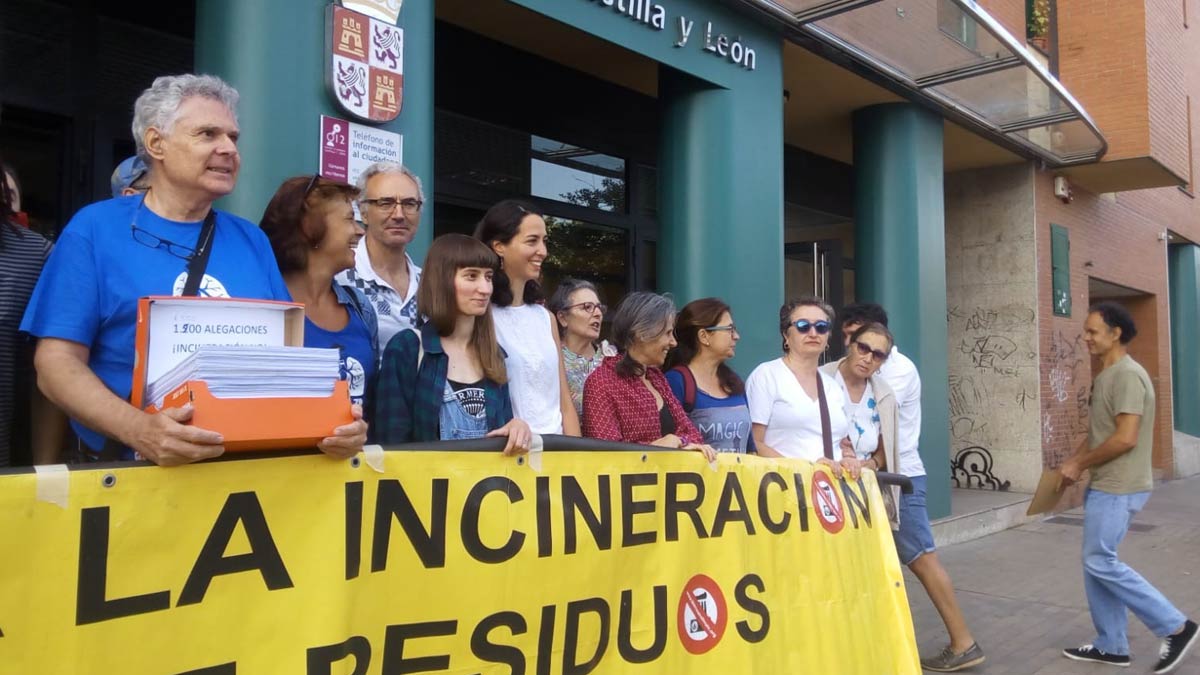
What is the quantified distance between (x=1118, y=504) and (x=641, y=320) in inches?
127

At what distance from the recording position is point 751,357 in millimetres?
6586

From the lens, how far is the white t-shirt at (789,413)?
4.12 m

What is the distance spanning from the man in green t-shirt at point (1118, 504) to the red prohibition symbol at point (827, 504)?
234 cm

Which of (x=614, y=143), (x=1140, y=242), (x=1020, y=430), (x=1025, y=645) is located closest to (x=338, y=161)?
(x=614, y=143)

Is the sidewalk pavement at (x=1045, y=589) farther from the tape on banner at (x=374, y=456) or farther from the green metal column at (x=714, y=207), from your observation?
the tape on banner at (x=374, y=456)

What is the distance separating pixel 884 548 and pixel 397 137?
9.45ft

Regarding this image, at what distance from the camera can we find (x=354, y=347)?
2.78 m

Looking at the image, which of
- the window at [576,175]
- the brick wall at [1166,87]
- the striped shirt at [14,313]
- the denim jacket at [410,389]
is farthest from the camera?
the brick wall at [1166,87]

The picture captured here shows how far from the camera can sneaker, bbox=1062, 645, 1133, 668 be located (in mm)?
5105

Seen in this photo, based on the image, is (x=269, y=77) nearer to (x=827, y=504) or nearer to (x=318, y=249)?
(x=318, y=249)

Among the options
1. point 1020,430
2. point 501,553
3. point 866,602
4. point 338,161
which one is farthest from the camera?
point 1020,430

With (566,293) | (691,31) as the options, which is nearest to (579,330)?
(566,293)

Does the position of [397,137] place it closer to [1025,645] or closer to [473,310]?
[473,310]

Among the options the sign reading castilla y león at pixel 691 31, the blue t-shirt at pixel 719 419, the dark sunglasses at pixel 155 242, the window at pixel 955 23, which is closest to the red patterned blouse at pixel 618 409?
the blue t-shirt at pixel 719 419
